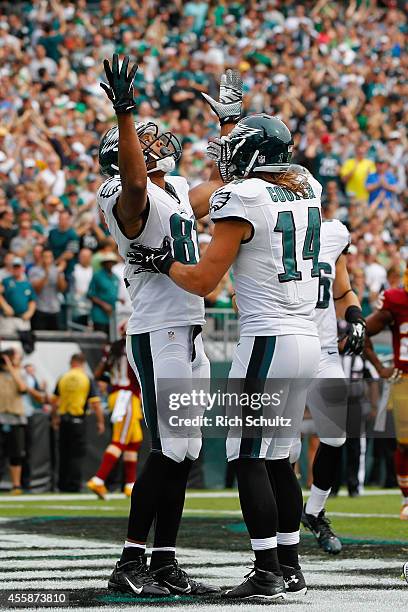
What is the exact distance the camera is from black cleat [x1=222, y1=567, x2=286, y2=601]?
5.39 meters

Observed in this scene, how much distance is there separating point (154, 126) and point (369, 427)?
8.39 m

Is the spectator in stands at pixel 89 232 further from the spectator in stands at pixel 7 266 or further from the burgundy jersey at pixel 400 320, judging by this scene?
the burgundy jersey at pixel 400 320

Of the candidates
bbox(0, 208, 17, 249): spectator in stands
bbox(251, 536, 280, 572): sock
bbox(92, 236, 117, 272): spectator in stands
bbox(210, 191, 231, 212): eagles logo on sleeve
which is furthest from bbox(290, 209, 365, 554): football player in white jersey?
bbox(0, 208, 17, 249): spectator in stands

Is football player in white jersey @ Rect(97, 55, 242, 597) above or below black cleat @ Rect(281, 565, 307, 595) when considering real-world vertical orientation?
above

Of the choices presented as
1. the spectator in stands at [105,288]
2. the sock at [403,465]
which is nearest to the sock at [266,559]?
the sock at [403,465]

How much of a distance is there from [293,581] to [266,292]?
1.24 meters

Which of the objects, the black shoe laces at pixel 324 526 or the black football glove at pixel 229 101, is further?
the black shoe laces at pixel 324 526

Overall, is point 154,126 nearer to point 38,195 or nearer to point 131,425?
point 131,425

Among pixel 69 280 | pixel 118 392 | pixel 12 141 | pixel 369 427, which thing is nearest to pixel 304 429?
pixel 369 427

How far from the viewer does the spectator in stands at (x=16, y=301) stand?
45.8ft

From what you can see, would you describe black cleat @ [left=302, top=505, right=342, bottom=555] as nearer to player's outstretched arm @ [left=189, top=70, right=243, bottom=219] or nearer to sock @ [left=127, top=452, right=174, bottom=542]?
sock @ [left=127, top=452, right=174, bottom=542]

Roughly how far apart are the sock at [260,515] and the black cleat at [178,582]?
324mm

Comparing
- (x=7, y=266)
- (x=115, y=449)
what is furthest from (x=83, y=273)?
(x=115, y=449)

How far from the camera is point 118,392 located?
12.8 m
